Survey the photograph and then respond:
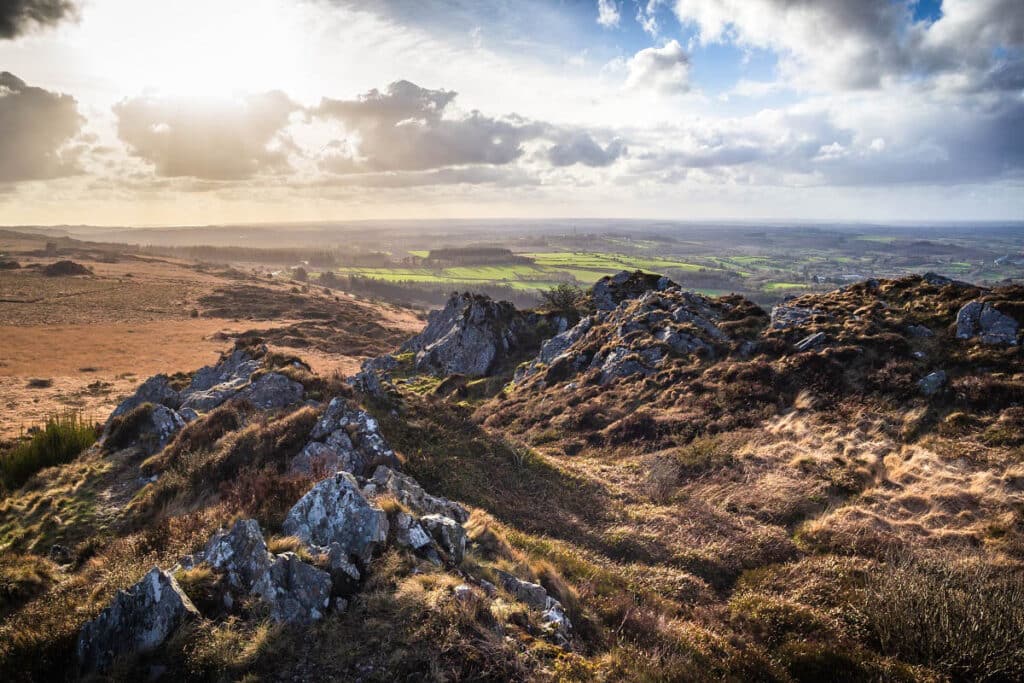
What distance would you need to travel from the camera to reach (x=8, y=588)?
374 inches

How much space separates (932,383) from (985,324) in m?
5.26

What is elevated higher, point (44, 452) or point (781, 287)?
point (781, 287)

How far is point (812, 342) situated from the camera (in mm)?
24516

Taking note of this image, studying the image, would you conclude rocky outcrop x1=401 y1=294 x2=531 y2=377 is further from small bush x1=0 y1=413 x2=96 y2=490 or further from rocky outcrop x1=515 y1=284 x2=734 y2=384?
small bush x1=0 y1=413 x2=96 y2=490

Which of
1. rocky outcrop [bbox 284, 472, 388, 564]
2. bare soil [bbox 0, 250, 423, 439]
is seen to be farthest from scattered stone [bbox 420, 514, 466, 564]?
bare soil [bbox 0, 250, 423, 439]

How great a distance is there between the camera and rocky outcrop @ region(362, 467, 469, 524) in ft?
39.7

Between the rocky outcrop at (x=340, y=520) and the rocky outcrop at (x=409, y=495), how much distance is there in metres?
1.50

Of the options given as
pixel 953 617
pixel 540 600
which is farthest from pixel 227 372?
pixel 953 617

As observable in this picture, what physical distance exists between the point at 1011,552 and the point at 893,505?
2.99 m

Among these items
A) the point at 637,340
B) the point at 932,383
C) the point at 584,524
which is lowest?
the point at 584,524

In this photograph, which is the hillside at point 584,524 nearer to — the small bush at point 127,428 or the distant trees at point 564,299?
the small bush at point 127,428

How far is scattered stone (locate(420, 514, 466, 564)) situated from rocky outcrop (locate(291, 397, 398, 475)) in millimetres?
4273

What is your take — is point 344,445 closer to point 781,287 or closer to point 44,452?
point 44,452

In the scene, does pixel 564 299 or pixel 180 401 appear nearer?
pixel 180 401
